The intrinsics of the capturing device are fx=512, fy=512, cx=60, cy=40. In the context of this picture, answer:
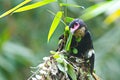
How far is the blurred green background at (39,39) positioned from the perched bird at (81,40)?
0.47 m

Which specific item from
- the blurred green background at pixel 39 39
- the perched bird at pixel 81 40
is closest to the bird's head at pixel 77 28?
the perched bird at pixel 81 40

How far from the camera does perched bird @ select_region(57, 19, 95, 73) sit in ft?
3.34

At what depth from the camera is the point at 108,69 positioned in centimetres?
259

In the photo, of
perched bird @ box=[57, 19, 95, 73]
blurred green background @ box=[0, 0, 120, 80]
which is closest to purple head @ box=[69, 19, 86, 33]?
perched bird @ box=[57, 19, 95, 73]

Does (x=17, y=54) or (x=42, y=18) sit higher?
(x=42, y=18)

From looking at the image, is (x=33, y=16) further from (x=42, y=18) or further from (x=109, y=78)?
(x=109, y=78)

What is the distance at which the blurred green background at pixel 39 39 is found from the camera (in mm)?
2425

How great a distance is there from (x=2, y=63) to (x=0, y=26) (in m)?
0.78

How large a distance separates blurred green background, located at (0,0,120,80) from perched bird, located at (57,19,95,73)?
1.53ft

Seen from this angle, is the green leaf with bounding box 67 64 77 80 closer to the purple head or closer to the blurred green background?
the purple head

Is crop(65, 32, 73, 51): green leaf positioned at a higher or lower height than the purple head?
lower

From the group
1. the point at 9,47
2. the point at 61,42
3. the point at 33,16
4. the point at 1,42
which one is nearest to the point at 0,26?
the point at 33,16

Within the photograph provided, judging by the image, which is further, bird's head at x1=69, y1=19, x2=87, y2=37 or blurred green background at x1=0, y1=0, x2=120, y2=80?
blurred green background at x1=0, y1=0, x2=120, y2=80

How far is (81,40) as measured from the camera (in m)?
1.03
